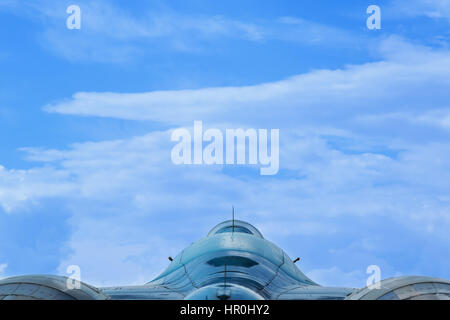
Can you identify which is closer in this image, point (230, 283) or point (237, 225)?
point (230, 283)

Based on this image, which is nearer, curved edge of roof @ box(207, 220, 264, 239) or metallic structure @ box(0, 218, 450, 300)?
metallic structure @ box(0, 218, 450, 300)

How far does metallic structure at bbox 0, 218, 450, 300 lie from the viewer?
11000 mm

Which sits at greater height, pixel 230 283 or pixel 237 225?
pixel 237 225

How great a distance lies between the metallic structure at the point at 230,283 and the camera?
11000mm

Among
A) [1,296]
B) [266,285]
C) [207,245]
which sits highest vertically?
[207,245]

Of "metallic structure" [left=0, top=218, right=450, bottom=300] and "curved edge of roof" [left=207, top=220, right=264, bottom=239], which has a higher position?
"curved edge of roof" [left=207, top=220, right=264, bottom=239]

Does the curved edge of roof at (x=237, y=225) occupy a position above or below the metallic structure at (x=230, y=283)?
above

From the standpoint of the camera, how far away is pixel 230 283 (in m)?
15.0

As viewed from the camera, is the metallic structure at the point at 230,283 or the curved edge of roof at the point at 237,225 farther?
the curved edge of roof at the point at 237,225

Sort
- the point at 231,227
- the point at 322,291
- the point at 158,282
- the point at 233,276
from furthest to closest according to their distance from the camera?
the point at 231,227, the point at 158,282, the point at 322,291, the point at 233,276
